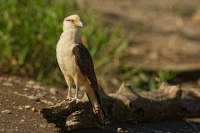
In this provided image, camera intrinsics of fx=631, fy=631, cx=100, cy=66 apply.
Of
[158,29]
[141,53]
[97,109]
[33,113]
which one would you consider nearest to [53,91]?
[33,113]

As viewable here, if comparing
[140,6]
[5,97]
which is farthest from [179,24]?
[5,97]

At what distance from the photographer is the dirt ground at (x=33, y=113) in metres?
6.05

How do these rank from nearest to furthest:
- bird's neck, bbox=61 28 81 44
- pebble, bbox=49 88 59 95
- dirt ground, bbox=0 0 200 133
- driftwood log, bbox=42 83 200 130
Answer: driftwood log, bbox=42 83 200 130 → bird's neck, bbox=61 28 81 44 → dirt ground, bbox=0 0 200 133 → pebble, bbox=49 88 59 95

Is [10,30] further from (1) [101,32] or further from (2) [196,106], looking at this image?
(2) [196,106]

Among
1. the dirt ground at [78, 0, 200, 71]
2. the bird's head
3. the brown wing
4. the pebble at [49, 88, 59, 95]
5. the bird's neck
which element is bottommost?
the pebble at [49, 88, 59, 95]

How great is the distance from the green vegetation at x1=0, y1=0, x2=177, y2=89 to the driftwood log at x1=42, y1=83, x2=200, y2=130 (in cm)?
195

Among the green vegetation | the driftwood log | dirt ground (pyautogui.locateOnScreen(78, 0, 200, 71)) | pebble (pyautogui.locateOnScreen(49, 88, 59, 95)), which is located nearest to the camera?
the driftwood log

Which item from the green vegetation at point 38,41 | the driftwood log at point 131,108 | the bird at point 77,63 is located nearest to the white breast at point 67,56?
the bird at point 77,63

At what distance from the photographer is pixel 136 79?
→ 9.73 m

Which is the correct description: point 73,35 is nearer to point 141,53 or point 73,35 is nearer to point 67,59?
point 67,59

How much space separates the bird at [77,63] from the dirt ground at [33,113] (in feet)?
1.12

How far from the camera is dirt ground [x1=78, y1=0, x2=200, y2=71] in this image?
12008 millimetres

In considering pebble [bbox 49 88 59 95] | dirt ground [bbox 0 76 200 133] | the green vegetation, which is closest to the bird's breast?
dirt ground [bbox 0 76 200 133]

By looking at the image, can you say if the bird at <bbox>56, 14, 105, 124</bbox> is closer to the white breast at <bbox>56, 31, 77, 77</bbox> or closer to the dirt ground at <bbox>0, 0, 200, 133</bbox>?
the white breast at <bbox>56, 31, 77, 77</bbox>
